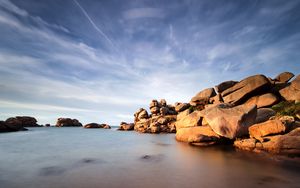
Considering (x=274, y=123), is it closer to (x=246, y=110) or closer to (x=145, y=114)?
(x=246, y=110)

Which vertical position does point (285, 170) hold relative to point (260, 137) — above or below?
below

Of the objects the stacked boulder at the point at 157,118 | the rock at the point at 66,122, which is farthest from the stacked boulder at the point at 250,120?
the rock at the point at 66,122

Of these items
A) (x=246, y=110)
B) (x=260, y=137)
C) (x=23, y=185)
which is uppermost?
(x=246, y=110)

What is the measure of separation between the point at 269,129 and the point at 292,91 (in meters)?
20.7

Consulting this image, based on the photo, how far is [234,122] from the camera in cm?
2103

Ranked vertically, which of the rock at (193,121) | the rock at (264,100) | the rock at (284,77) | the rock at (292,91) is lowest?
the rock at (193,121)

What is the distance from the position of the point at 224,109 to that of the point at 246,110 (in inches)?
98.2

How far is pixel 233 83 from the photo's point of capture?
3975 centimetres

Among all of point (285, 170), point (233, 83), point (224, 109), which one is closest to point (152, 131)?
point (233, 83)

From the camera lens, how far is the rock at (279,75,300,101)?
105 ft

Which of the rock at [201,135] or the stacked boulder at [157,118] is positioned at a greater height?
the stacked boulder at [157,118]

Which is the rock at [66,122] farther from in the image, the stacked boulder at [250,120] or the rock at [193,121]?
the rock at [193,121]

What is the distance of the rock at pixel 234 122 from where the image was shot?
68.8ft

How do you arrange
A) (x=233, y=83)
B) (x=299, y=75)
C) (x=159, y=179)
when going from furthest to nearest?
(x=233, y=83), (x=299, y=75), (x=159, y=179)
